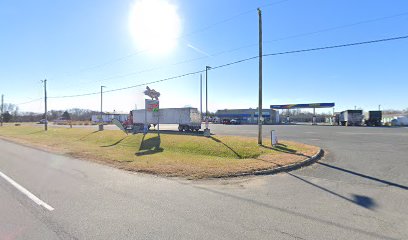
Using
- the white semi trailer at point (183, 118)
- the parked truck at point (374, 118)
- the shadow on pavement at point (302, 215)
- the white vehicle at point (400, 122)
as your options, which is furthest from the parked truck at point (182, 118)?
the white vehicle at point (400, 122)

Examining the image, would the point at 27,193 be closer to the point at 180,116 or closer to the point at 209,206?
the point at 209,206

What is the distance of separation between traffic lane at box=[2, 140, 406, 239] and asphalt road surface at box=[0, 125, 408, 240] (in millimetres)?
17

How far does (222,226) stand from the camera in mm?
4969

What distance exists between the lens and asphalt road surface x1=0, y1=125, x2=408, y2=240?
15.6ft

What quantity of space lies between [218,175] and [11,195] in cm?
582

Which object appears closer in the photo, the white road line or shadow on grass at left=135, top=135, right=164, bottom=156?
the white road line

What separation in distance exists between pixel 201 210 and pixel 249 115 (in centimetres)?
8508

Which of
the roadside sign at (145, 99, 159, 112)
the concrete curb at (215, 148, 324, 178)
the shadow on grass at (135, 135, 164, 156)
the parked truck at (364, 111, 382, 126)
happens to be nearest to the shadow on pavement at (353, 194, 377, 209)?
the concrete curb at (215, 148, 324, 178)

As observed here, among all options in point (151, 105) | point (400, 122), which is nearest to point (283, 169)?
point (151, 105)

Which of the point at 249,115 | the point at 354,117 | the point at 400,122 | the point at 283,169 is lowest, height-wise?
the point at 283,169

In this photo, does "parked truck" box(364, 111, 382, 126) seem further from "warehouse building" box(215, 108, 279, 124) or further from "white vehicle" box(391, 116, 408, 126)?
"warehouse building" box(215, 108, 279, 124)

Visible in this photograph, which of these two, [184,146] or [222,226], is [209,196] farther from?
[184,146]

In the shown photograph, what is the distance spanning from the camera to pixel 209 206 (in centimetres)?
621

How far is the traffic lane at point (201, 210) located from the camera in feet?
15.4
